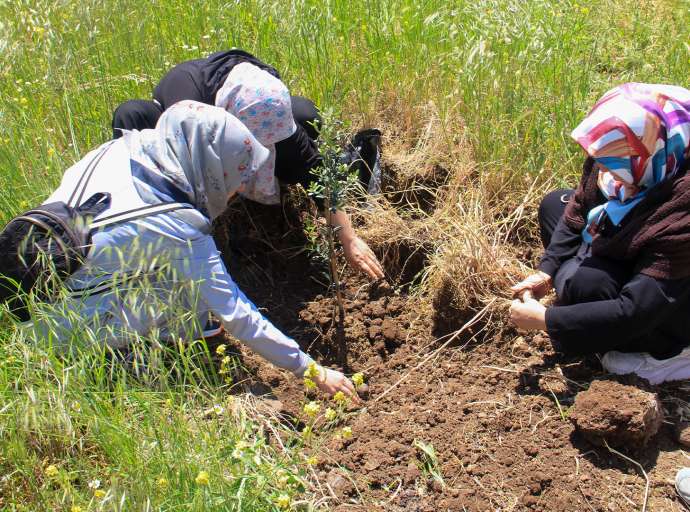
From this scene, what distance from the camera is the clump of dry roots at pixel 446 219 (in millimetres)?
2898

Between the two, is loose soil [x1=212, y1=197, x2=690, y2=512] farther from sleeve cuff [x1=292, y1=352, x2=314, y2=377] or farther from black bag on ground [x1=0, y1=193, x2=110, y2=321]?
black bag on ground [x1=0, y1=193, x2=110, y2=321]

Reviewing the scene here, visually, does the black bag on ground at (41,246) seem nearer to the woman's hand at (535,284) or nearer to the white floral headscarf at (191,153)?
the white floral headscarf at (191,153)

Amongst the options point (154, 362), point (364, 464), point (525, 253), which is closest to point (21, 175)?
point (154, 362)

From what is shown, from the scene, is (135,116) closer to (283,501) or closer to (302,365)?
(302,365)

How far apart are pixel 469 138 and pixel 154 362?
2067 mm

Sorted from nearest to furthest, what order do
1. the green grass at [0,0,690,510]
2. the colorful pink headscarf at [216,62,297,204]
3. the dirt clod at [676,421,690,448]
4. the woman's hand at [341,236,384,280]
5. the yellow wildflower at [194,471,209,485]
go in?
the yellow wildflower at [194,471,209,485] < the green grass at [0,0,690,510] < the dirt clod at [676,421,690,448] < the colorful pink headscarf at [216,62,297,204] < the woman's hand at [341,236,384,280]

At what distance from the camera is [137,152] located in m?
2.44

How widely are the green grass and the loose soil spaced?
0.32 meters

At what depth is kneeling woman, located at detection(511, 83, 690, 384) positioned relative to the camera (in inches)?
86.6

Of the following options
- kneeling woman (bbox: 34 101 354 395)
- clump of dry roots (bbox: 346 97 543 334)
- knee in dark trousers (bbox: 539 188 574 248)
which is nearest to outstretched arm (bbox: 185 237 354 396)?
kneeling woman (bbox: 34 101 354 395)

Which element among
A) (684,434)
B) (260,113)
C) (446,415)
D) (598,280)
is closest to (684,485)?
(684,434)

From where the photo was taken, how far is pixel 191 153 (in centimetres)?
242

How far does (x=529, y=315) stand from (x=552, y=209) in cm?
60

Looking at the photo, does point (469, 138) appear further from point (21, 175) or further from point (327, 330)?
point (21, 175)
